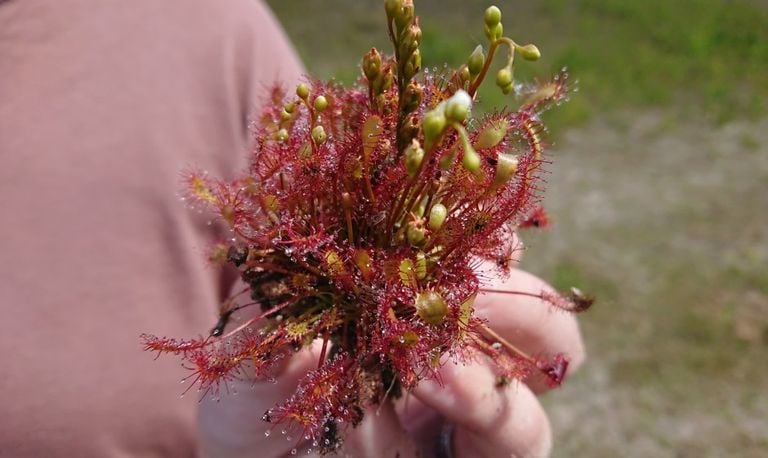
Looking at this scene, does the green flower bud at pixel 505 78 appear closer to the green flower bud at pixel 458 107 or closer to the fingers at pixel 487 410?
the green flower bud at pixel 458 107

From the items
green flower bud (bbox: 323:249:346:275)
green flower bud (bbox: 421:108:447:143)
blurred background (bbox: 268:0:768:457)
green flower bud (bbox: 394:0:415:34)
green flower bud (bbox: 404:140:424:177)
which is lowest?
green flower bud (bbox: 323:249:346:275)

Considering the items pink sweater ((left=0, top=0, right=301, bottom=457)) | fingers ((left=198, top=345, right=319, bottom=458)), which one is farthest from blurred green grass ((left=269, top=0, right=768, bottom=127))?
fingers ((left=198, top=345, right=319, bottom=458))

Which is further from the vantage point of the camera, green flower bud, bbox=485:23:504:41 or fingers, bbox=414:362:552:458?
fingers, bbox=414:362:552:458

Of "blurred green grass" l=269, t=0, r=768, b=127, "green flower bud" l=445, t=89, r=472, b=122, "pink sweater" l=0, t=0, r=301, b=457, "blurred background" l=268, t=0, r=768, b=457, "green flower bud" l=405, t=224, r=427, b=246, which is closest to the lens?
"green flower bud" l=445, t=89, r=472, b=122

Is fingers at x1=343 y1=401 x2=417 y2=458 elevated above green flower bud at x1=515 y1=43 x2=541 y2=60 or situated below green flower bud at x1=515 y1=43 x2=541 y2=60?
below

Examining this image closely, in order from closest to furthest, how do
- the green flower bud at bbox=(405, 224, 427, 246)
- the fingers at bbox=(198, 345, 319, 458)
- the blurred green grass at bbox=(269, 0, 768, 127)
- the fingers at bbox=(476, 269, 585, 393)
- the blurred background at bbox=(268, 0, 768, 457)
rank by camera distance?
the green flower bud at bbox=(405, 224, 427, 246) → the fingers at bbox=(198, 345, 319, 458) → the fingers at bbox=(476, 269, 585, 393) → the blurred background at bbox=(268, 0, 768, 457) → the blurred green grass at bbox=(269, 0, 768, 127)

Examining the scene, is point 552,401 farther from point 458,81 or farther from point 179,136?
point 458,81

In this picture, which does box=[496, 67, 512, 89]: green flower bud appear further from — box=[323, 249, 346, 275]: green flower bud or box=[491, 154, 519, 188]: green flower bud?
box=[323, 249, 346, 275]: green flower bud
